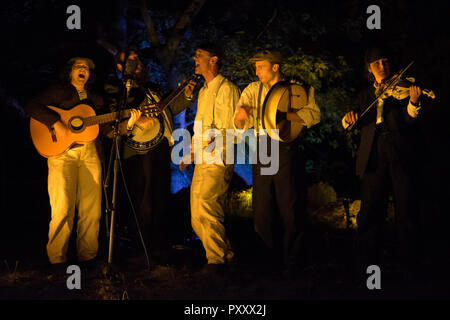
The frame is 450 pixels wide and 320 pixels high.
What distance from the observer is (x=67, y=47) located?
36.2 feet

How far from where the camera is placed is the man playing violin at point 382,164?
5.62 metres

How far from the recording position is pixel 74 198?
646cm

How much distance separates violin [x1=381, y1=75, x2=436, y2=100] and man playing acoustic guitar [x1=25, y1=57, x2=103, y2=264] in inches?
140

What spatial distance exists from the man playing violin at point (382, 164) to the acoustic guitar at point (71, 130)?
2.88 metres

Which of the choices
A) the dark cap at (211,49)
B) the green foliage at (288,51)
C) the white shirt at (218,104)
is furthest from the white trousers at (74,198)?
the green foliage at (288,51)

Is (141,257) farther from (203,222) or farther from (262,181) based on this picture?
(262,181)

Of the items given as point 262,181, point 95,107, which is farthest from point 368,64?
point 95,107

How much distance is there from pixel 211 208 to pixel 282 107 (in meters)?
1.42

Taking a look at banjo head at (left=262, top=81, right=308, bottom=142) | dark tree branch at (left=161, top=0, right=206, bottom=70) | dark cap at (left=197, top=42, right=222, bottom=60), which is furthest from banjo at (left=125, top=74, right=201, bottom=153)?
dark tree branch at (left=161, top=0, right=206, bottom=70)

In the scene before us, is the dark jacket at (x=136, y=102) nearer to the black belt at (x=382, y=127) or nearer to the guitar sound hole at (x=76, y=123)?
the guitar sound hole at (x=76, y=123)

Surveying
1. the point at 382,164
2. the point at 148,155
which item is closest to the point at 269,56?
the point at 382,164

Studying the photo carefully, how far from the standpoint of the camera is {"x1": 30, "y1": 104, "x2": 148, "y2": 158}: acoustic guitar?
6.29 m

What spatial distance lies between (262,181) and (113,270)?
2.03 meters

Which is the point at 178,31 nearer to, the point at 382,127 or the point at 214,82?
the point at 214,82
